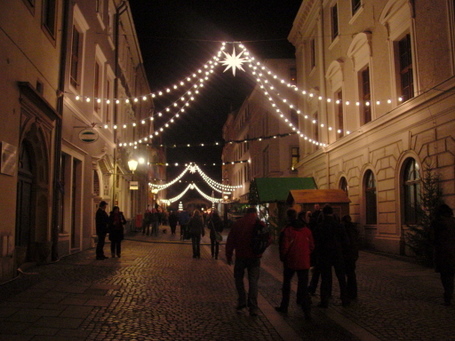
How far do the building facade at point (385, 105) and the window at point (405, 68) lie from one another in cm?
3

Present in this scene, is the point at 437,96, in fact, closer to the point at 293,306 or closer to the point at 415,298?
the point at 415,298

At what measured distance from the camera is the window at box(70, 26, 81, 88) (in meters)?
15.2

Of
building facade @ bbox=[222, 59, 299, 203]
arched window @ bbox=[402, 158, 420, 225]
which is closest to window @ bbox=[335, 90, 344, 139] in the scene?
building facade @ bbox=[222, 59, 299, 203]

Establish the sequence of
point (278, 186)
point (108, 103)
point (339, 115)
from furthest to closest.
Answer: point (278, 186) → point (339, 115) → point (108, 103)

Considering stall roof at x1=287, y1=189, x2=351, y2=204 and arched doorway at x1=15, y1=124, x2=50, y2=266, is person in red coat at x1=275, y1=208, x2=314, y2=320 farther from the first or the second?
stall roof at x1=287, y1=189, x2=351, y2=204

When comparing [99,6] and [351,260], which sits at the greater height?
[99,6]

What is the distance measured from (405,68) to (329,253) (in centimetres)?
1023

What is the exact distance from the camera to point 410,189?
15.4 metres

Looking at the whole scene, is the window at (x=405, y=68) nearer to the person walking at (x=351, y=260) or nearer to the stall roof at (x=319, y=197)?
the stall roof at (x=319, y=197)

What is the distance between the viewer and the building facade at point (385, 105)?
13.2m

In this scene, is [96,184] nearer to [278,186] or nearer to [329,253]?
[278,186]

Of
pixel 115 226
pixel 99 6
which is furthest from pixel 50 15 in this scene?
pixel 99 6

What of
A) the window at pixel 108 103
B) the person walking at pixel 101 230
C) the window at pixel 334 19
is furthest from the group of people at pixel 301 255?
the window at pixel 334 19

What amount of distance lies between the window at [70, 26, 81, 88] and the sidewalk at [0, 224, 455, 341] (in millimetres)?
6530
